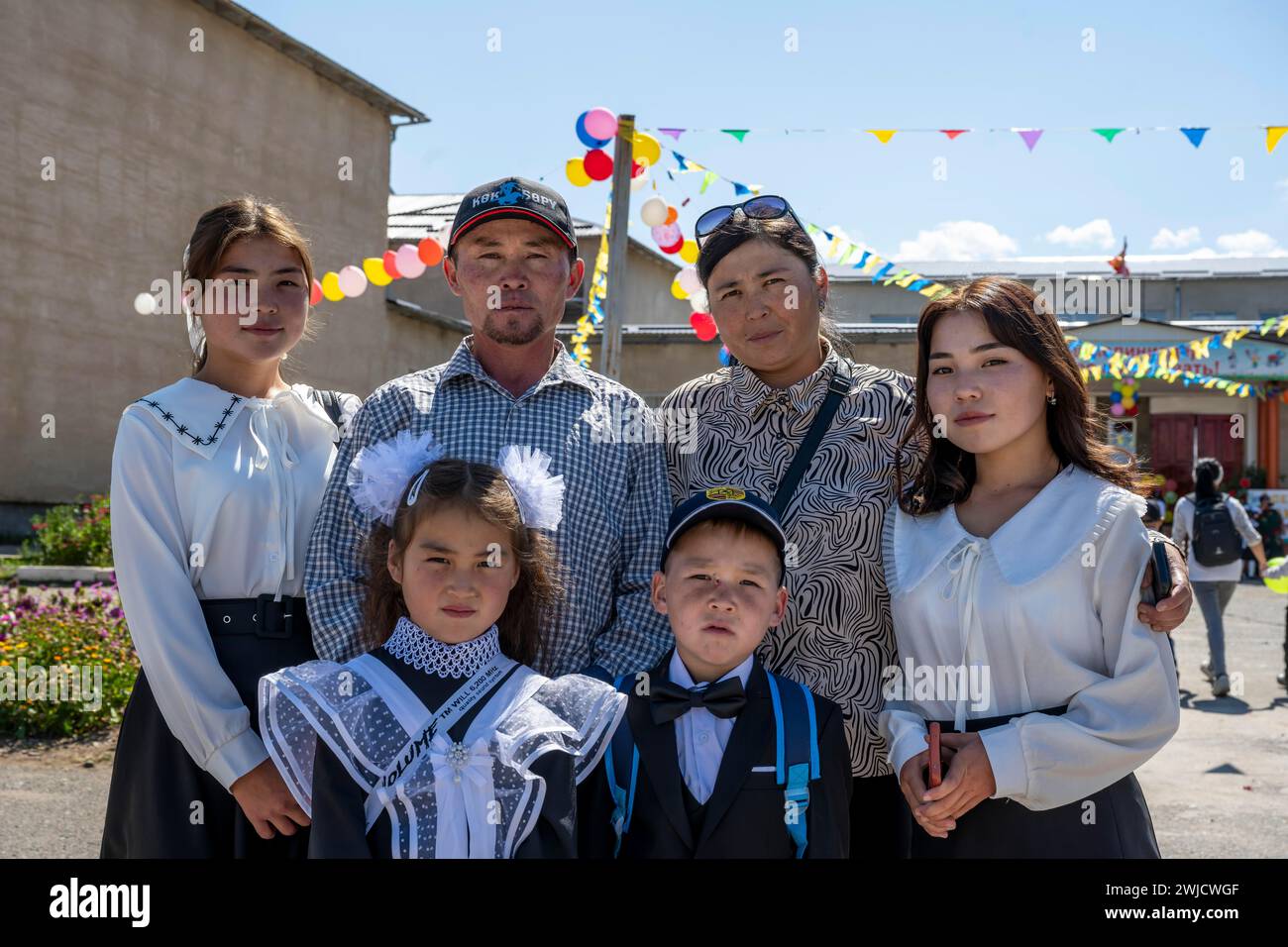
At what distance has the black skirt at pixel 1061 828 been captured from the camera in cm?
229

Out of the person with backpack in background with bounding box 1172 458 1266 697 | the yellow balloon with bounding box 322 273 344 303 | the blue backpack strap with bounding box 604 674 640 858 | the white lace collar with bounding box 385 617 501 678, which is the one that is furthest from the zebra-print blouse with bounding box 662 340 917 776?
the person with backpack in background with bounding box 1172 458 1266 697

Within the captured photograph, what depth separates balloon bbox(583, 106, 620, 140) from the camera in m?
6.20

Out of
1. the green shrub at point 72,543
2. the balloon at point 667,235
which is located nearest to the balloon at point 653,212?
the balloon at point 667,235

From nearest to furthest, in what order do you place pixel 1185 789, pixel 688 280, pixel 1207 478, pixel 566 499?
pixel 566 499, pixel 1185 789, pixel 688 280, pixel 1207 478

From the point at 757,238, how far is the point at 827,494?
2.38 feet

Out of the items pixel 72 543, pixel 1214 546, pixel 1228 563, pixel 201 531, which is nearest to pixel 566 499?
pixel 201 531

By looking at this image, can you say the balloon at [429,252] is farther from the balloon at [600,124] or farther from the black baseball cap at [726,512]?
the black baseball cap at [726,512]

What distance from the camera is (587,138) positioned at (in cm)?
630

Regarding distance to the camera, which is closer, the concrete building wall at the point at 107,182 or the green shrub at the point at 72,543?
the green shrub at the point at 72,543

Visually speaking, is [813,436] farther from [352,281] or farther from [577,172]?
[352,281]

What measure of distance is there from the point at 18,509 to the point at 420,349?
911cm

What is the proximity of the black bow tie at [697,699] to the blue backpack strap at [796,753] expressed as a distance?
0.10 m

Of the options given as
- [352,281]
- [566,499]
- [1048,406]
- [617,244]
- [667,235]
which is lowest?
[566,499]
